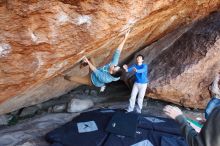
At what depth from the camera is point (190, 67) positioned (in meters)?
6.62

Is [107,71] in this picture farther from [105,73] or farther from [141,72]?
[141,72]

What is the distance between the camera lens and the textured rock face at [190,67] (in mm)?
6621

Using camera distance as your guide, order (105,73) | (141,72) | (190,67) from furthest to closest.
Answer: (190,67) < (141,72) < (105,73)

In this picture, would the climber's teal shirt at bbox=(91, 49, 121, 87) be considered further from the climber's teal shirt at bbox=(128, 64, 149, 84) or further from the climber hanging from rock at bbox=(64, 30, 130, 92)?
the climber's teal shirt at bbox=(128, 64, 149, 84)

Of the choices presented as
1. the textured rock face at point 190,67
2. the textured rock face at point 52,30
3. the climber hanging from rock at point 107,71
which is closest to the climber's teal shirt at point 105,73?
the climber hanging from rock at point 107,71

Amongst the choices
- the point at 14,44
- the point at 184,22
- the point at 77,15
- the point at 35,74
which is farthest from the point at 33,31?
the point at 184,22

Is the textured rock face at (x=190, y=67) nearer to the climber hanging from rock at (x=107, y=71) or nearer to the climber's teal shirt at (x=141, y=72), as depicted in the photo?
the climber's teal shirt at (x=141, y=72)

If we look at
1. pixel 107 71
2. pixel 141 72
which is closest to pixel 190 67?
pixel 141 72

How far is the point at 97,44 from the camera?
4.94m

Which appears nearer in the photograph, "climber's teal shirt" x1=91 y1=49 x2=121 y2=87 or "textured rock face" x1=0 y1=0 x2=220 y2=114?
"textured rock face" x1=0 y1=0 x2=220 y2=114

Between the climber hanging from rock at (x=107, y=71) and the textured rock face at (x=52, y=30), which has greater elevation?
the textured rock face at (x=52, y=30)

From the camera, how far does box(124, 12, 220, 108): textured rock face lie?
261 inches

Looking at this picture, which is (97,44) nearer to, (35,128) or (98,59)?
(98,59)

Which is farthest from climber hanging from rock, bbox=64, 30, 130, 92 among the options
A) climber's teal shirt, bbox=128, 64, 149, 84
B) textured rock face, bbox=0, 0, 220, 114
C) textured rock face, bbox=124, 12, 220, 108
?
textured rock face, bbox=124, 12, 220, 108
